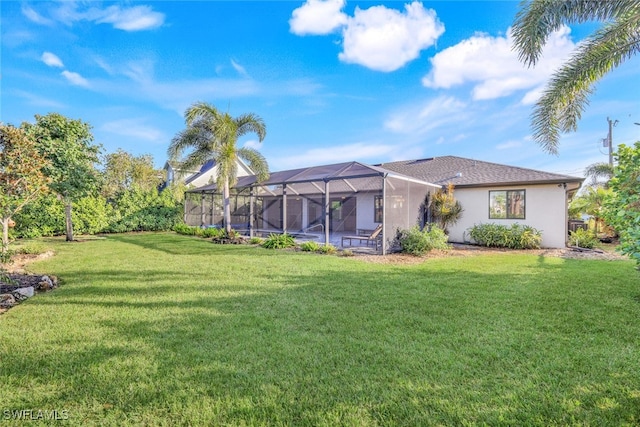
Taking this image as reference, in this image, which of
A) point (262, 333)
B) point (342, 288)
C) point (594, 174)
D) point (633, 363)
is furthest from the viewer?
point (594, 174)

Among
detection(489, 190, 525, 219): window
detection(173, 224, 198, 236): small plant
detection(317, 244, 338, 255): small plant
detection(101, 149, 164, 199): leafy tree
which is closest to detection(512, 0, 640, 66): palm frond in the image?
detection(317, 244, 338, 255): small plant

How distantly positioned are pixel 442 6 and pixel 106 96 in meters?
13.6

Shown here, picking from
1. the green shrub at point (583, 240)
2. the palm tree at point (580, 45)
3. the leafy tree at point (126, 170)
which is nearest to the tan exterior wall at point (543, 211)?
the green shrub at point (583, 240)

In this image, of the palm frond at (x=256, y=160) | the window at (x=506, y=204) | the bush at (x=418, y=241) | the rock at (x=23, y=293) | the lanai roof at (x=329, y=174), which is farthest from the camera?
the palm frond at (x=256, y=160)

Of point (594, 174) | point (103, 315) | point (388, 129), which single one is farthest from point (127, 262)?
point (594, 174)

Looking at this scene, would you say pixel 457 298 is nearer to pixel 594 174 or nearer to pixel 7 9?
Result: pixel 7 9

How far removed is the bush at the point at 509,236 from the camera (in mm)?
11836

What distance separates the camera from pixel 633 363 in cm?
289

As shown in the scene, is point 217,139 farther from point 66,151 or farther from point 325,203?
point 325,203

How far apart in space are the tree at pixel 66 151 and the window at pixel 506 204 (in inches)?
661

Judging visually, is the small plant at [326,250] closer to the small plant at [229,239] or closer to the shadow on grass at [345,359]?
the small plant at [229,239]

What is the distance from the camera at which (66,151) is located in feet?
35.6

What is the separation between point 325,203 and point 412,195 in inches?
137

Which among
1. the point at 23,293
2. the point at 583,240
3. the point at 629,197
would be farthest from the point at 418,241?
the point at 23,293
